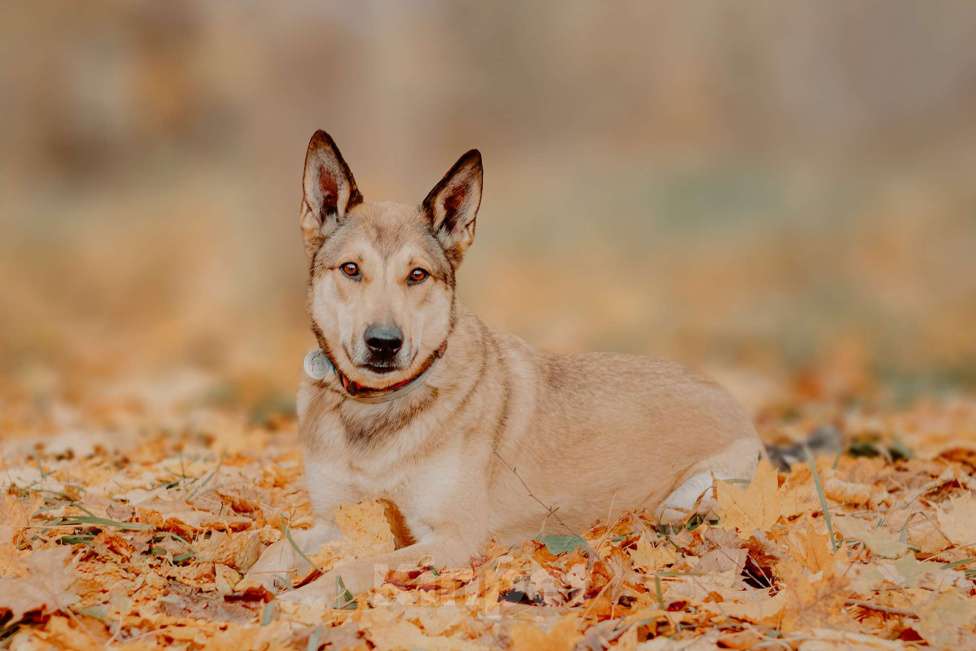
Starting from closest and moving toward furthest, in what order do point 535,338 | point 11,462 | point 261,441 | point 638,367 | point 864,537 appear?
point 864,537 → point 638,367 → point 11,462 → point 261,441 → point 535,338

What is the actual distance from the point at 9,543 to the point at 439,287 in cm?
205

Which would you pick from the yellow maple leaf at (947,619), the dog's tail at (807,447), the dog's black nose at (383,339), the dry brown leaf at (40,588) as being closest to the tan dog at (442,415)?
the dog's black nose at (383,339)

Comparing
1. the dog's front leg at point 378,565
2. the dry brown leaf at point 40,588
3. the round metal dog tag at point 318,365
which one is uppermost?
the round metal dog tag at point 318,365

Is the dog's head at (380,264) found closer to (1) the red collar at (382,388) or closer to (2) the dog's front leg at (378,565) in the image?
(1) the red collar at (382,388)

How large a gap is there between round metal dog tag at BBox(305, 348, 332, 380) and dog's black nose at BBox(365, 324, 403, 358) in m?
0.46

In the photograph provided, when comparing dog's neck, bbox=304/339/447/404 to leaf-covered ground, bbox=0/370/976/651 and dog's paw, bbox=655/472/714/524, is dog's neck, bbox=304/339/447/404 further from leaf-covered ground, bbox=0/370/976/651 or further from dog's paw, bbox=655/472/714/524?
dog's paw, bbox=655/472/714/524

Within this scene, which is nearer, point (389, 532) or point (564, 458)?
point (389, 532)

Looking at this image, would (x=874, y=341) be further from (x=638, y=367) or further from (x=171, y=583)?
(x=171, y=583)

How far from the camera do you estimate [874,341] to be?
1128 cm

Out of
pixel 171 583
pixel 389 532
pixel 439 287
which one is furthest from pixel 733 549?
pixel 171 583

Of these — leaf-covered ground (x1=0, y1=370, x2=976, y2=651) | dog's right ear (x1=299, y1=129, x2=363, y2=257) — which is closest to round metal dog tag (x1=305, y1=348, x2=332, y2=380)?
dog's right ear (x1=299, y1=129, x2=363, y2=257)

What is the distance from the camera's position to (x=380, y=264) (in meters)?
4.10

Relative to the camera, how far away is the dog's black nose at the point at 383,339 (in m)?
3.88

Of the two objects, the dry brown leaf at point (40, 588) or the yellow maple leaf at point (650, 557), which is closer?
the dry brown leaf at point (40, 588)
